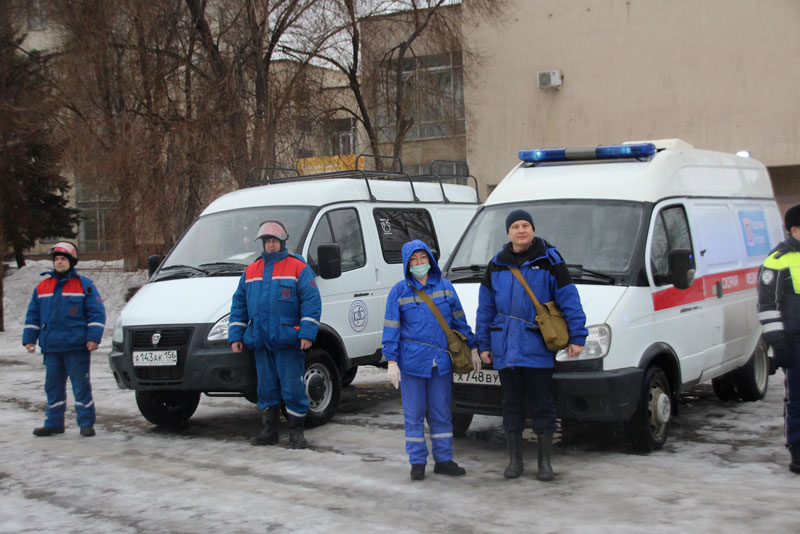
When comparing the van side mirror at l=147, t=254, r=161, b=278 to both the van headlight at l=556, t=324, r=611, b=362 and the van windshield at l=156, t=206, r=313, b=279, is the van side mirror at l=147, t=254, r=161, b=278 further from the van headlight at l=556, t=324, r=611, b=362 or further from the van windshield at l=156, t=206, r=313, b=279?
the van headlight at l=556, t=324, r=611, b=362

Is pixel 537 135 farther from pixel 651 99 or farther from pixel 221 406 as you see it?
pixel 221 406

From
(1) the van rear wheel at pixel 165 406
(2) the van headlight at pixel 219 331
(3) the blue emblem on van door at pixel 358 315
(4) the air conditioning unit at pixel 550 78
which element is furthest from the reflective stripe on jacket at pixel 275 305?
(4) the air conditioning unit at pixel 550 78

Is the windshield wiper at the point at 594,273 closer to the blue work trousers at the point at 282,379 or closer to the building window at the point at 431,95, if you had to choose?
the blue work trousers at the point at 282,379

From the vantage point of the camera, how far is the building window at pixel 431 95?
776 inches

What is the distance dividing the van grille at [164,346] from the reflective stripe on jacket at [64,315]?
469 mm

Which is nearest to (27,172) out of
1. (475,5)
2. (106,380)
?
(475,5)

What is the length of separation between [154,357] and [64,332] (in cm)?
96

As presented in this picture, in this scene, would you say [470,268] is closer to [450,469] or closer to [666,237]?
[666,237]

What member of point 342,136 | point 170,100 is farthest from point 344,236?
point 342,136

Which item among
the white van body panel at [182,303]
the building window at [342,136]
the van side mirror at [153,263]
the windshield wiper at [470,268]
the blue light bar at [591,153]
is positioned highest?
the building window at [342,136]

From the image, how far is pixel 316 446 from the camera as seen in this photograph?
7480mm

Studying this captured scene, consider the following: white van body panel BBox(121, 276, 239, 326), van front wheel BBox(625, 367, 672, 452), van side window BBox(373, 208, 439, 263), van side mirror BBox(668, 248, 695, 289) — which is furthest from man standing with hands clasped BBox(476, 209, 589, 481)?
van side window BBox(373, 208, 439, 263)

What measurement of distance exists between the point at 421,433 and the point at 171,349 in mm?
2675

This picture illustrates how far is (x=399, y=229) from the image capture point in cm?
980
